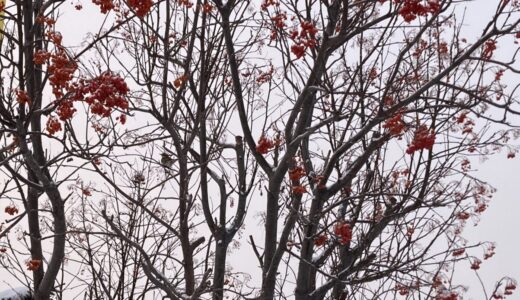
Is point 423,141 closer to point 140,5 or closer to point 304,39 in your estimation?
point 304,39

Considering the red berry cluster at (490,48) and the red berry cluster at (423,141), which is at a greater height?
the red berry cluster at (490,48)

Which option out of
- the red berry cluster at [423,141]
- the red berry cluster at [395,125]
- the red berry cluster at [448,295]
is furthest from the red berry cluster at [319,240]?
the red berry cluster at [423,141]

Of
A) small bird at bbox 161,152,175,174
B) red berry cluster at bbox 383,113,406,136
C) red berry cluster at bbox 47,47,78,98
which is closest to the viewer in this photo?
red berry cluster at bbox 47,47,78,98

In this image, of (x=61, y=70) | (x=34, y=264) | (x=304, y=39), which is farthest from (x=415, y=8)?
(x=34, y=264)

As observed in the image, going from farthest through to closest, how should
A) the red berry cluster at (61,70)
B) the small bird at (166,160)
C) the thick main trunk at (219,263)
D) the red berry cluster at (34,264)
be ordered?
the small bird at (166,160) → the red berry cluster at (34,264) → the thick main trunk at (219,263) → the red berry cluster at (61,70)

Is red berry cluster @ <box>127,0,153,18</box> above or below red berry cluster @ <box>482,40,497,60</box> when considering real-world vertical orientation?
below

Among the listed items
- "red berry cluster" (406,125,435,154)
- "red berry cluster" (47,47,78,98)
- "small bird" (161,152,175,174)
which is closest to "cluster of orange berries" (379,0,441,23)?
"red berry cluster" (406,125,435,154)

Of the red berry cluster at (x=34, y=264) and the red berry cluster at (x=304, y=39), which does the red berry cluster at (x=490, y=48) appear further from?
the red berry cluster at (x=34, y=264)

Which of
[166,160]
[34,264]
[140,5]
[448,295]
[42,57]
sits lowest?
[448,295]

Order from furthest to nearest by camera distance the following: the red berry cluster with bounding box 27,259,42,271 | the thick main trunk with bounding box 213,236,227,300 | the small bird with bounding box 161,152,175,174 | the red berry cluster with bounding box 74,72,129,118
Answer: the small bird with bounding box 161,152,175,174 → the red berry cluster with bounding box 27,259,42,271 → the thick main trunk with bounding box 213,236,227,300 → the red berry cluster with bounding box 74,72,129,118

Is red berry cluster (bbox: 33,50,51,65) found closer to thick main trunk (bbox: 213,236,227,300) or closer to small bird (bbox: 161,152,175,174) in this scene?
small bird (bbox: 161,152,175,174)

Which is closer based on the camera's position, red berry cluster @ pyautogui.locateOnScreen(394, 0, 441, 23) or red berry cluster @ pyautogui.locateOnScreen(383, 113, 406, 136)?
red berry cluster @ pyautogui.locateOnScreen(394, 0, 441, 23)

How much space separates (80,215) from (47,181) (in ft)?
12.7

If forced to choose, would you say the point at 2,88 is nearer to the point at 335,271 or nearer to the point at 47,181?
the point at 47,181
